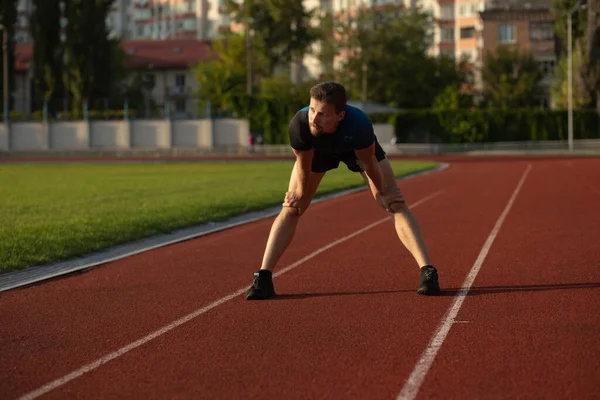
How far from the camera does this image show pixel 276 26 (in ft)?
268

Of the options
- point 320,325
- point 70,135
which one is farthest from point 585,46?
point 320,325

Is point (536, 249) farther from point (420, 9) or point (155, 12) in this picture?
point (155, 12)

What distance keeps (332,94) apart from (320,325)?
1.69m

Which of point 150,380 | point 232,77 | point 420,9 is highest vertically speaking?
point 420,9

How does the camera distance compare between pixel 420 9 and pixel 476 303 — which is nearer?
pixel 476 303

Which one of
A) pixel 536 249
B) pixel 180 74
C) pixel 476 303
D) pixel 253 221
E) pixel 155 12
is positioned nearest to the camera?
pixel 476 303

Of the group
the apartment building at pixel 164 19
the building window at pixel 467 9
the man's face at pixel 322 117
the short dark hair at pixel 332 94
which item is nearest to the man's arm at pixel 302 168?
the man's face at pixel 322 117

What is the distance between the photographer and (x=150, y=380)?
5.55 m

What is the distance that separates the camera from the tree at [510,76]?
8169cm

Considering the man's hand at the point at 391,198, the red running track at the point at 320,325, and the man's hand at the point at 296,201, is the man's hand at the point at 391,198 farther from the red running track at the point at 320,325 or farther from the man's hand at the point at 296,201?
the red running track at the point at 320,325

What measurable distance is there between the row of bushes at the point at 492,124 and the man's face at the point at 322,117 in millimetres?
57043

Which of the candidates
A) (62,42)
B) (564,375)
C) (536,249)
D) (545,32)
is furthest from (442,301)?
(545,32)

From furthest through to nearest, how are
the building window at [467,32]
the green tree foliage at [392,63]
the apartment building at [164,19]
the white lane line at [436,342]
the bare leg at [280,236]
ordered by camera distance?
1. the apartment building at [164,19]
2. the building window at [467,32]
3. the green tree foliage at [392,63]
4. the bare leg at [280,236]
5. the white lane line at [436,342]

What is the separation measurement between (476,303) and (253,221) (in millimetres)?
8710
